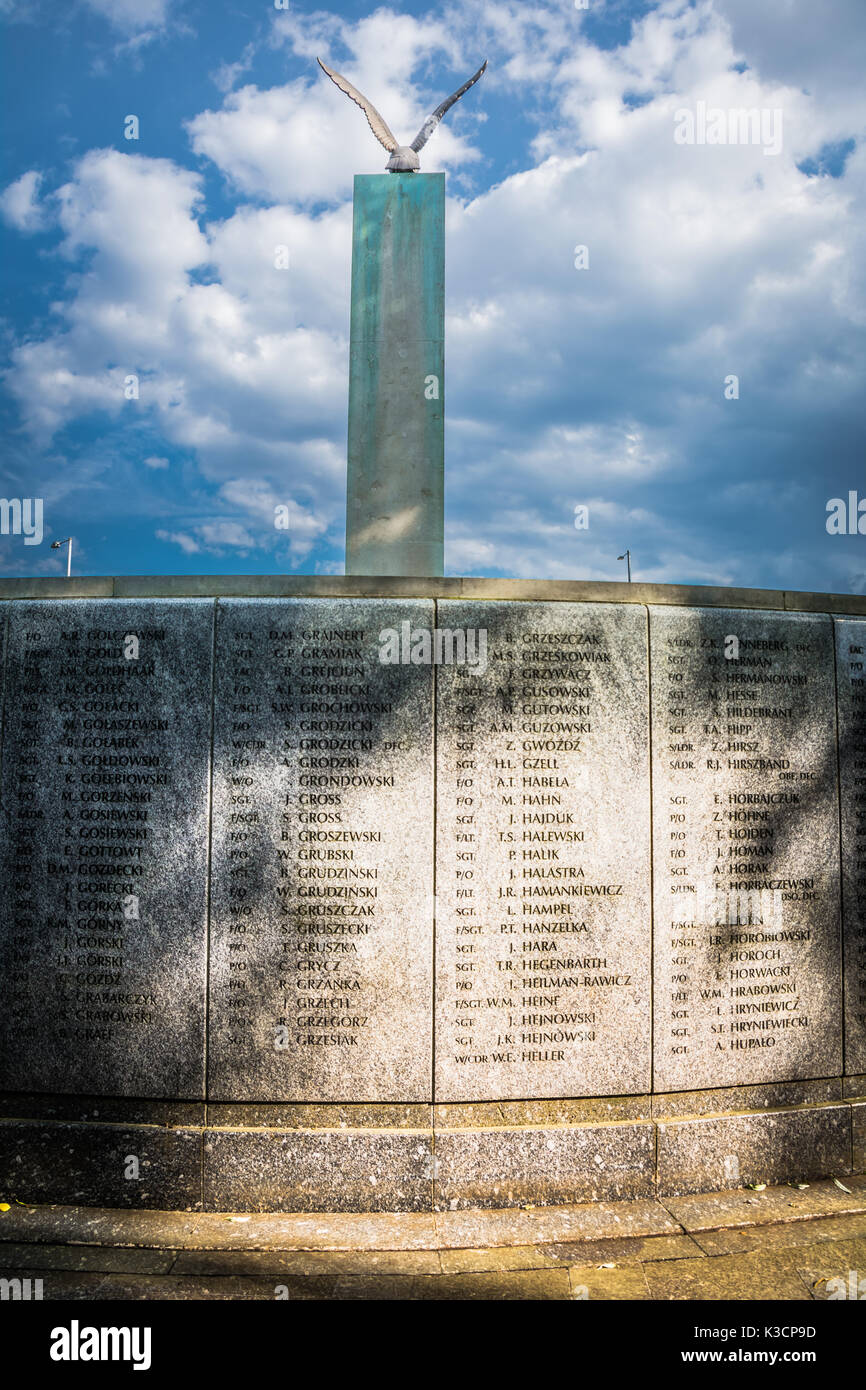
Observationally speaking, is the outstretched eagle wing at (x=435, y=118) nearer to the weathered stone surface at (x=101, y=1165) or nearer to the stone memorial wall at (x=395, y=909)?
the stone memorial wall at (x=395, y=909)

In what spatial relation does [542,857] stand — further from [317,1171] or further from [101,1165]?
[101,1165]

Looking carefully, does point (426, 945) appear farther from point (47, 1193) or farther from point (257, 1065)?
point (47, 1193)

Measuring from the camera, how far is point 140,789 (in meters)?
5.11

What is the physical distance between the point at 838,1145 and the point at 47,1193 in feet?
17.2

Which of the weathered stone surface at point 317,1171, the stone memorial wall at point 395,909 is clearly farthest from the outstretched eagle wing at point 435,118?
the weathered stone surface at point 317,1171

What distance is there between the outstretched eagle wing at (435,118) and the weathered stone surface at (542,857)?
633cm

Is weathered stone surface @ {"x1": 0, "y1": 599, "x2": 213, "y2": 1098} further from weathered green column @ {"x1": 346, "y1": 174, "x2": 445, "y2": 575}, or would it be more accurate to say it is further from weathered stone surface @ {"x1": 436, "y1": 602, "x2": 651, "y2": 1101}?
weathered green column @ {"x1": 346, "y1": 174, "x2": 445, "y2": 575}

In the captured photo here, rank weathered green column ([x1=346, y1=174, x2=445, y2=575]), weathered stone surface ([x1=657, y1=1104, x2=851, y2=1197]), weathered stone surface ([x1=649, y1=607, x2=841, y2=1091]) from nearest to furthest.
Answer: weathered stone surface ([x1=657, y1=1104, x2=851, y2=1197]), weathered stone surface ([x1=649, y1=607, x2=841, y2=1091]), weathered green column ([x1=346, y1=174, x2=445, y2=575])

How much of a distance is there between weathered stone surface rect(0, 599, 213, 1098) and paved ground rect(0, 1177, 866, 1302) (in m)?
0.80

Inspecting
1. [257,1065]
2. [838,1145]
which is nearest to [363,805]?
[257,1065]

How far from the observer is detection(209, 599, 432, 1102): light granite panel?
4.92m

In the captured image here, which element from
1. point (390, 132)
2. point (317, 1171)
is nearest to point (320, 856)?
point (317, 1171)

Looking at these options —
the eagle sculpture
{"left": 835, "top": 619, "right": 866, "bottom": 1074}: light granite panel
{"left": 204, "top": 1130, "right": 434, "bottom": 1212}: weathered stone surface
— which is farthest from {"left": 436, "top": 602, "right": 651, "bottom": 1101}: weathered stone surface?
the eagle sculpture

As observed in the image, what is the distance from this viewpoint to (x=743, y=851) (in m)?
5.36
